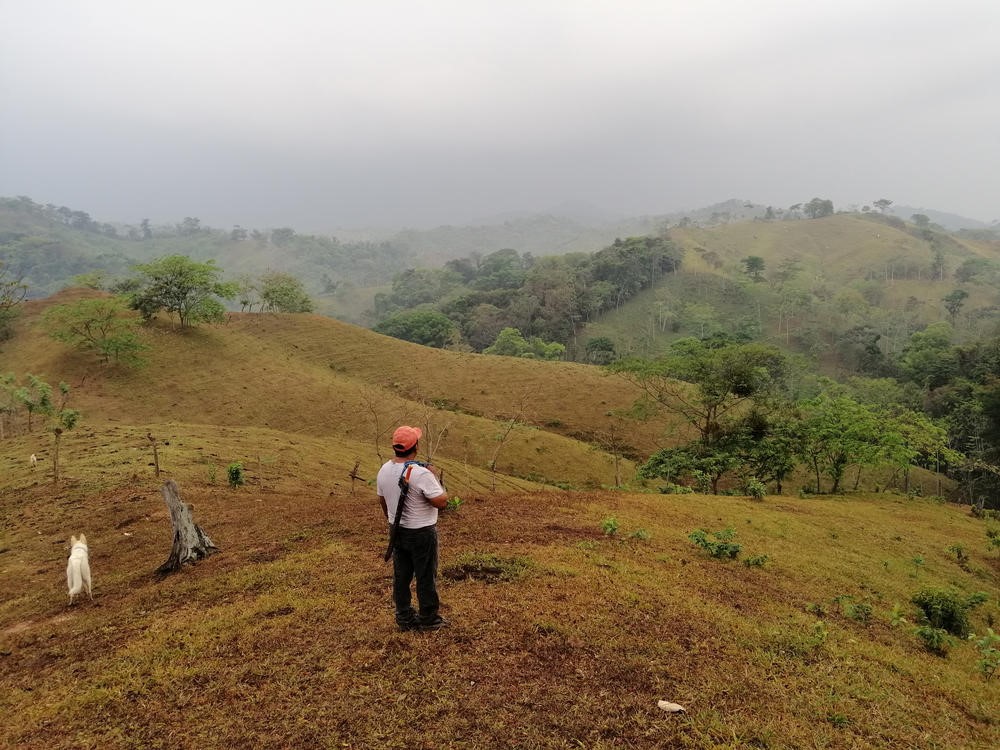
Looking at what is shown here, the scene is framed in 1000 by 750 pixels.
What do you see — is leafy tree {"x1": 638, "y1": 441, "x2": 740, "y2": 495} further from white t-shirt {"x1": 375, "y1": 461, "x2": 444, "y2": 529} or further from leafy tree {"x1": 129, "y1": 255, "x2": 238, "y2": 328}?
leafy tree {"x1": 129, "y1": 255, "x2": 238, "y2": 328}

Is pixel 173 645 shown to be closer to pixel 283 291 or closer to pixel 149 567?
pixel 149 567

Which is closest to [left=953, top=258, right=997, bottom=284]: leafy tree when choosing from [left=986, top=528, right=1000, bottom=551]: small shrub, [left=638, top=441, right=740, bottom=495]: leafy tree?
[left=638, top=441, right=740, bottom=495]: leafy tree

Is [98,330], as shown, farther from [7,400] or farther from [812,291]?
[812,291]

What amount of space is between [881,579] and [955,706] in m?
5.90

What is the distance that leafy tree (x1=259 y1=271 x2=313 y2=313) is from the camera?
181 ft

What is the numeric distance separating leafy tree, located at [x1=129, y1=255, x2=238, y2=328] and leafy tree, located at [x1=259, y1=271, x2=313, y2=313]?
18.5 m

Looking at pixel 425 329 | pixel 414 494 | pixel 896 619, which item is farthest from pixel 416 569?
pixel 425 329

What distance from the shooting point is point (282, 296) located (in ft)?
184

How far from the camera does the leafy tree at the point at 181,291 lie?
34656 mm

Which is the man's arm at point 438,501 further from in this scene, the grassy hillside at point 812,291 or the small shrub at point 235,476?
the grassy hillside at point 812,291

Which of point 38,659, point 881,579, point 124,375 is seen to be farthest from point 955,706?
point 124,375

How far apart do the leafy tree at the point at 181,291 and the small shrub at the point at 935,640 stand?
127 ft

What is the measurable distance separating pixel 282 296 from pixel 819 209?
15471 centimetres

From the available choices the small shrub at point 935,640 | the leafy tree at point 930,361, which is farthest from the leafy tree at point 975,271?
the small shrub at point 935,640
